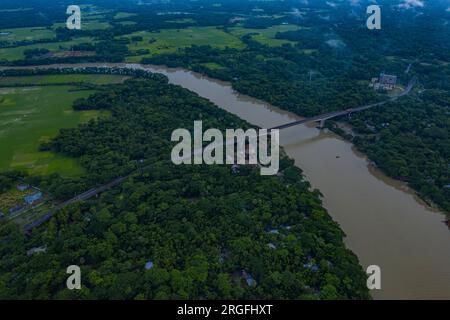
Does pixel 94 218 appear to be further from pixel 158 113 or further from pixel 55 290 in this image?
pixel 158 113

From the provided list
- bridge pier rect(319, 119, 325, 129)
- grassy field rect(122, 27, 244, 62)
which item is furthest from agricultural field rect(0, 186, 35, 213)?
grassy field rect(122, 27, 244, 62)

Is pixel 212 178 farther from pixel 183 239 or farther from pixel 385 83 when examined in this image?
pixel 385 83

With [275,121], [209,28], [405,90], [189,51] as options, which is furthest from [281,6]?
[275,121]

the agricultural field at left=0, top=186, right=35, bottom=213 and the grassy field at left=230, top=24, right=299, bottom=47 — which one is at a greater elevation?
the grassy field at left=230, top=24, right=299, bottom=47

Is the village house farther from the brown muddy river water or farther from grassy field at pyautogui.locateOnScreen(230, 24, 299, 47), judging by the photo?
grassy field at pyautogui.locateOnScreen(230, 24, 299, 47)

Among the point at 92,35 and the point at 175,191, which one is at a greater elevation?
the point at 92,35

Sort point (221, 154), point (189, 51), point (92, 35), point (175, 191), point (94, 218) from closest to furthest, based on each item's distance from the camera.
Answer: point (94, 218)
point (175, 191)
point (221, 154)
point (189, 51)
point (92, 35)

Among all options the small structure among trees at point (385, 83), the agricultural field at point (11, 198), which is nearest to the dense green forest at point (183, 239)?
the agricultural field at point (11, 198)
